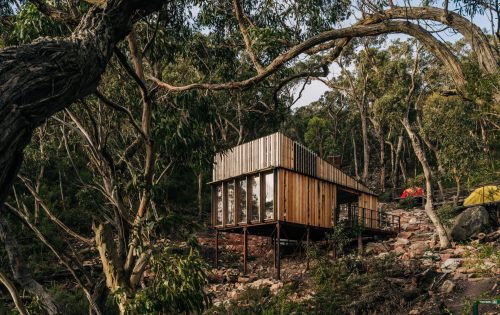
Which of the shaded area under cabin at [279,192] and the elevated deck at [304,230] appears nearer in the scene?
the shaded area under cabin at [279,192]

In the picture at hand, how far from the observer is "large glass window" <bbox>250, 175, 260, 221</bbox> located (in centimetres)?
2316

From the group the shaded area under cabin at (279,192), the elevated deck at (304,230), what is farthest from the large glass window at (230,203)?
the elevated deck at (304,230)

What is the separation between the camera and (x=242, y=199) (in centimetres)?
2405

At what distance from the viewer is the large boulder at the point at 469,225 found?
22844mm

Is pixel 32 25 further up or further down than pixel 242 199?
further up

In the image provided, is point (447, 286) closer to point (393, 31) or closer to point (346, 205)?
point (393, 31)

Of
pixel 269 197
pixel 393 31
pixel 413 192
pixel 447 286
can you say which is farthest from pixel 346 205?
pixel 393 31

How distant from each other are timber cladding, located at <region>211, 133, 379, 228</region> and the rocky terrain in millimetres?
2150

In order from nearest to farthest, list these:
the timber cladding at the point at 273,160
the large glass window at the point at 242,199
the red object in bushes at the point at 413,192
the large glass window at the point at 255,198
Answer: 1. the timber cladding at the point at 273,160
2. the large glass window at the point at 255,198
3. the large glass window at the point at 242,199
4. the red object in bushes at the point at 413,192

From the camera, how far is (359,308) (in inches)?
606

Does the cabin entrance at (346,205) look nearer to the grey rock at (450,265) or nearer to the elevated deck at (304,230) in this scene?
the elevated deck at (304,230)

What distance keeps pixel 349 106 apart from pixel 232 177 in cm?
2885

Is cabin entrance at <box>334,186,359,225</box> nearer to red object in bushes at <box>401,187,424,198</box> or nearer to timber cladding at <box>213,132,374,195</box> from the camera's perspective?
timber cladding at <box>213,132,374,195</box>

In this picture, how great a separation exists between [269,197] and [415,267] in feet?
22.5
